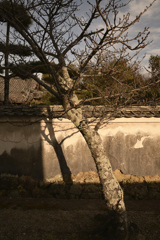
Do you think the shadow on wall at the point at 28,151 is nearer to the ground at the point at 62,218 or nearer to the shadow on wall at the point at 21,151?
the shadow on wall at the point at 21,151

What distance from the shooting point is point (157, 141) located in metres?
6.59

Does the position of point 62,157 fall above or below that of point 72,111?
below

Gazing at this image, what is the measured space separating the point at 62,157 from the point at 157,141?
3.02 m

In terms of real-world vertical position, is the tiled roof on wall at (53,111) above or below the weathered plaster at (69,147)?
above

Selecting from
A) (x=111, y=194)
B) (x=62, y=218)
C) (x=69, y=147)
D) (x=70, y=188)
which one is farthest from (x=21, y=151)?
(x=111, y=194)

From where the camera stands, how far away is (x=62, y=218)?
5.01m

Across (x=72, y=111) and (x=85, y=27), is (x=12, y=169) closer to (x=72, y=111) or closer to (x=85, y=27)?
(x=72, y=111)

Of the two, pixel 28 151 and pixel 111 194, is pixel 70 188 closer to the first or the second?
pixel 28 151

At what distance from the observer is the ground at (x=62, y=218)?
4.24 meters

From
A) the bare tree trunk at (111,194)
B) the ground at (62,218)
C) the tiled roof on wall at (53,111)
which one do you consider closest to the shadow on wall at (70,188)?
the ground at (62,218)

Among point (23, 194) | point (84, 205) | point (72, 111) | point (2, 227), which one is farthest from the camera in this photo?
point (23, 194)

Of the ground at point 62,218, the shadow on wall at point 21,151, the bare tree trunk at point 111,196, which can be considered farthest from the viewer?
the shadow on wall at point 21,151

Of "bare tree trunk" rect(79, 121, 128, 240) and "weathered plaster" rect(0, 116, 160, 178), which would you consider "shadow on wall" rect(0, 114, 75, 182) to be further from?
"bare tree trunk" rect(79, 121, 128, 240)

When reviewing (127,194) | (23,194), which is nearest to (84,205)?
(127,194)
